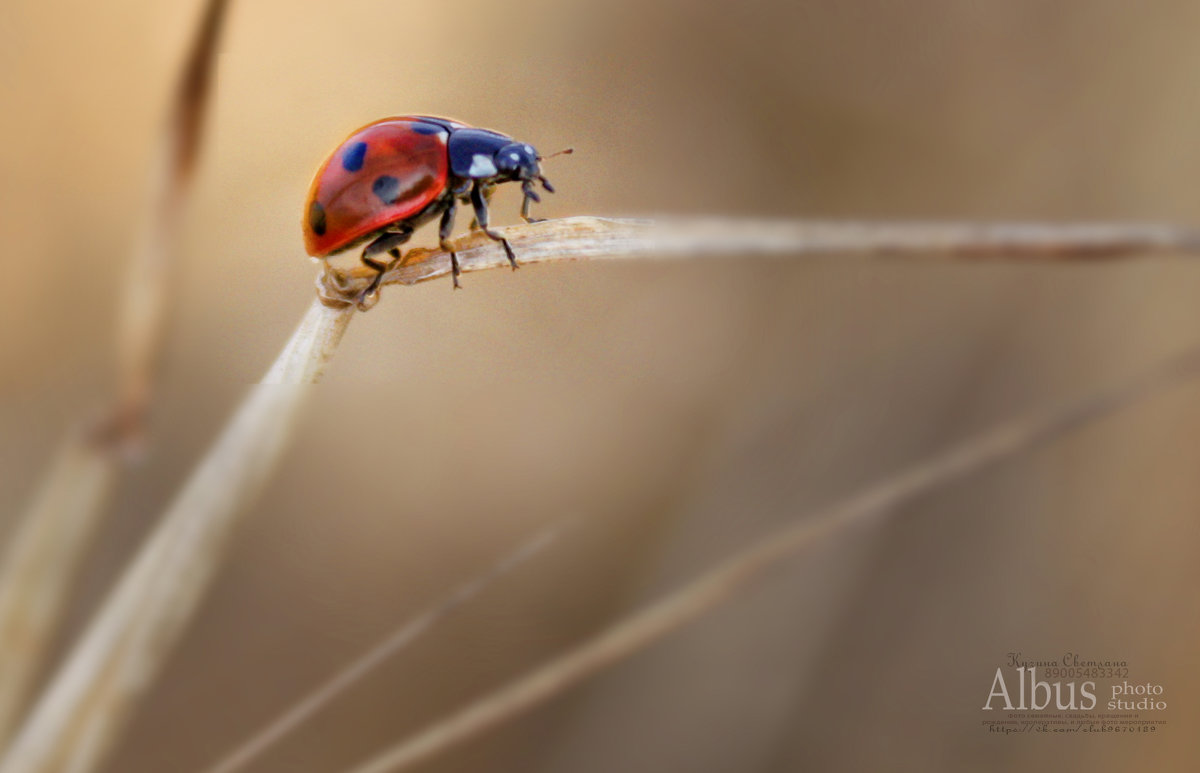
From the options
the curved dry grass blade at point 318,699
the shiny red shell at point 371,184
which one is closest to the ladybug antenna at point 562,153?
the shiny red shell at point 371,184

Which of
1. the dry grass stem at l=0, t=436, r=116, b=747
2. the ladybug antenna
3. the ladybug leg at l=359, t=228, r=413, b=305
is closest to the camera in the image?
the dry grass stem at l=0, t=436, r=116, b=747

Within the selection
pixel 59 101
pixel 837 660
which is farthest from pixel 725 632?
pixel 59 101

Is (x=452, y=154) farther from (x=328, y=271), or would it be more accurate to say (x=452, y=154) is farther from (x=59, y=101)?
(x=59, y=101)

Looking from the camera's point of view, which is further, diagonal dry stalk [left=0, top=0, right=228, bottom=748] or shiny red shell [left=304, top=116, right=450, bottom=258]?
shiny red shell [left=304, top=116, right=450, bottom=258]

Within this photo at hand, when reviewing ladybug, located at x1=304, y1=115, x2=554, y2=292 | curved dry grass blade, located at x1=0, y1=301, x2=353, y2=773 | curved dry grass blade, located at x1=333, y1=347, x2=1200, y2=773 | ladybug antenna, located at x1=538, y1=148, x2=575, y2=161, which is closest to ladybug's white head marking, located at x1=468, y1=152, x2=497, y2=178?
ladybug, located at x1=304, y1=115, x2=554, y2=292

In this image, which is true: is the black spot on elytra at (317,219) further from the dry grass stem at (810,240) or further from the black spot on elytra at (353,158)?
the dry grass stem at (810,240)

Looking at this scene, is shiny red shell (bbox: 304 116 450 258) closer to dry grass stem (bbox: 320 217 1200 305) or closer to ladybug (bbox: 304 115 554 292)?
ladybug (bbox: 304 115 554 292)
